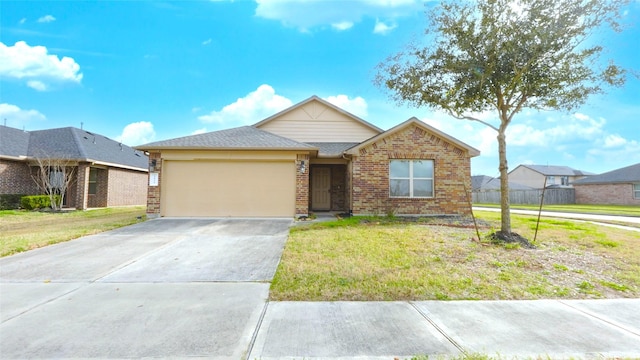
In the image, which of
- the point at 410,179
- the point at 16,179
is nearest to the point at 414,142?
the point at 410,179

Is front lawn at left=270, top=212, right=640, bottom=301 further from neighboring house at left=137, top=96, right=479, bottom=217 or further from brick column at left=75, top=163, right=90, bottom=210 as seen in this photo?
brick column at left=75, top=163, right=90, bottom=210

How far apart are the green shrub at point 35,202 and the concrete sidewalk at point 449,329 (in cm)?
1729

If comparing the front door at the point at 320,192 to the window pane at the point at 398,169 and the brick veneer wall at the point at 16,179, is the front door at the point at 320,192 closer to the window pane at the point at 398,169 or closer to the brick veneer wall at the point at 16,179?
the window pane at the point at 398,169

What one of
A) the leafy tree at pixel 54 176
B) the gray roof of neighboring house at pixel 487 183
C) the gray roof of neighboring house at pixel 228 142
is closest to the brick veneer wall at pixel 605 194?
the gray roof of neighboring house at pixel 487 183

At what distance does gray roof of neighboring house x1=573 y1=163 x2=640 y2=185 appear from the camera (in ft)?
84.5

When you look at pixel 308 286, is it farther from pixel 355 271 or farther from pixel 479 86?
pixel 479 86

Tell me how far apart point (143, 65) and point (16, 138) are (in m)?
9.55

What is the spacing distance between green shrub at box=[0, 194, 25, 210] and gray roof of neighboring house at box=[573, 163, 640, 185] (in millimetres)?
44187

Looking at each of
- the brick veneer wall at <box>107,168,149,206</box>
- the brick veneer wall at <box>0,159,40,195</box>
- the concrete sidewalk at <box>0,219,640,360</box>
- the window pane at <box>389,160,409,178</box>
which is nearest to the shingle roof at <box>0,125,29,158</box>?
the brick veneer wall at <box>0,159,40,195</box>

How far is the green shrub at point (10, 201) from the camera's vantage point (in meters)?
14.1

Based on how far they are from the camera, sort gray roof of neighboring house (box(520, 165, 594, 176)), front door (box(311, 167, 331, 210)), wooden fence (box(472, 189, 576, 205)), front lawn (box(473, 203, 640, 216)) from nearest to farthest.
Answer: front door (box(311, 167, 331, 210)), front lawn (box(473, 203, 640, 216)), wooden fence (box(472, 189, 576, 205)), gray roof of neighboring house (box(520, 165, 594, 176))

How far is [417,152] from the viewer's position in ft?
38.1

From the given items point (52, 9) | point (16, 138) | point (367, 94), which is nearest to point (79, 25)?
point (52, 9)

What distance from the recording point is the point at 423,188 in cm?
1173
